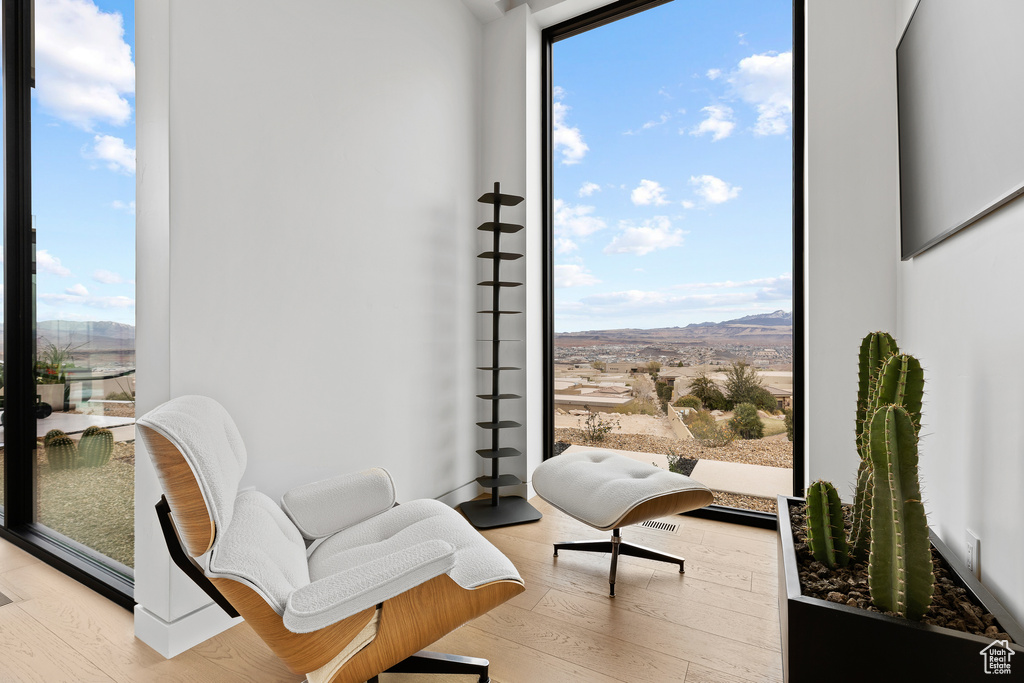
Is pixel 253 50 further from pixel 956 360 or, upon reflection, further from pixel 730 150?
pixel 956 360

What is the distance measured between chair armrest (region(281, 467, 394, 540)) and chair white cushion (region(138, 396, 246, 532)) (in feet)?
1.04

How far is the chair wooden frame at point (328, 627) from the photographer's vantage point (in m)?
1.02

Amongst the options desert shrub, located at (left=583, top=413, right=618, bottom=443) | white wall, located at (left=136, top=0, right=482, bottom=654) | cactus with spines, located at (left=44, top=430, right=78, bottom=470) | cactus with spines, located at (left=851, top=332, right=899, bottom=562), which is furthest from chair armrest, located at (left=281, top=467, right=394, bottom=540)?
desert shrub, located at (left=583, top=413, right=618, bottom=443)

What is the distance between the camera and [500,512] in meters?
2.70

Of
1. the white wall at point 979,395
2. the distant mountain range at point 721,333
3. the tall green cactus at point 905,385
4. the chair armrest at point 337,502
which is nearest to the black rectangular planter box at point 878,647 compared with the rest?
the white wall at point 979,395

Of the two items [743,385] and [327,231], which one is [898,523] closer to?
[743,385]

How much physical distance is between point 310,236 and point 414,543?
1.27 meters

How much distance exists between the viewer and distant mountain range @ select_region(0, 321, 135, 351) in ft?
6.18

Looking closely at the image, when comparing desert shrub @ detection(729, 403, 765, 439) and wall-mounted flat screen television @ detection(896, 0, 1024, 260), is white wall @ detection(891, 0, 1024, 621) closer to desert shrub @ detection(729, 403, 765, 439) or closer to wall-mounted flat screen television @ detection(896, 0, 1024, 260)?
wall-mounted flat screen television @ detection(896, 0, 1024, 260)

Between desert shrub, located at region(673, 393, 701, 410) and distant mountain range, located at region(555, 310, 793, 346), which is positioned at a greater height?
distant mountain range, located at region(555, 310, 793, 346)

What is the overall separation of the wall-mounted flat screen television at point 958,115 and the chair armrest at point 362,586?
1451 mm

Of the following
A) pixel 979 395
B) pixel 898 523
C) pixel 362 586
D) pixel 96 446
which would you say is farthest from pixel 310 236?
pixel 979 395

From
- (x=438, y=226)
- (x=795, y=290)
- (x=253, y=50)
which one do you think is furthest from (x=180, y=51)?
(x=795, y=290)

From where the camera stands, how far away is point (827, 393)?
2.23 m
